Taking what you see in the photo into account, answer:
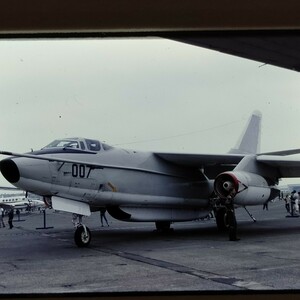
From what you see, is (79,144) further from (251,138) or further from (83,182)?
(251,138)

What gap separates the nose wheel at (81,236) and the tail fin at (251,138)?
504 cm

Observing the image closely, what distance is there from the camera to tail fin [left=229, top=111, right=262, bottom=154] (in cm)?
1077

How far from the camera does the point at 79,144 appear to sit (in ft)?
22.5

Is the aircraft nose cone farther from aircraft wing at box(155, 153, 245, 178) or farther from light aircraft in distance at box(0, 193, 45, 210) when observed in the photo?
light aircraft in distance at box(0, 193, 45, 210)

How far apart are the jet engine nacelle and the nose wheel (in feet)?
7.95

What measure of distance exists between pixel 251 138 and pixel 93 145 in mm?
5301

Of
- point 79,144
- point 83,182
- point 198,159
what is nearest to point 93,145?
point 79,144

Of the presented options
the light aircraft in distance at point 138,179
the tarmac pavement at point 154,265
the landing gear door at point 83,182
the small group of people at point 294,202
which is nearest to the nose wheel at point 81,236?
the light aircraft in distance at point 138,179

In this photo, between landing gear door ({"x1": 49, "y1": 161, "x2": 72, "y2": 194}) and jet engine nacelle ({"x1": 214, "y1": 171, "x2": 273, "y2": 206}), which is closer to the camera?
landing gear door ({"x1": 49, "y1": 161, "x2": 72, "y2": 194})

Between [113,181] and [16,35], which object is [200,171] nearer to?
[113,181]

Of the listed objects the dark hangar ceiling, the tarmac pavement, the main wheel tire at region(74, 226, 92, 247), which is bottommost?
the tarmac pavement

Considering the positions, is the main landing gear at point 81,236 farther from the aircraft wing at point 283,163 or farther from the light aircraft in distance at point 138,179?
the aircraft wing at point 283,163

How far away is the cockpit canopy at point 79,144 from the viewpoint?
6711 millimetres

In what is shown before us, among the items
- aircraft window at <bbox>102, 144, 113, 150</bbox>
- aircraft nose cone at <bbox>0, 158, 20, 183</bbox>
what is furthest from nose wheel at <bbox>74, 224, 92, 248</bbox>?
aircraft window at <bbox>102, 144, 113, 150</bbox>
